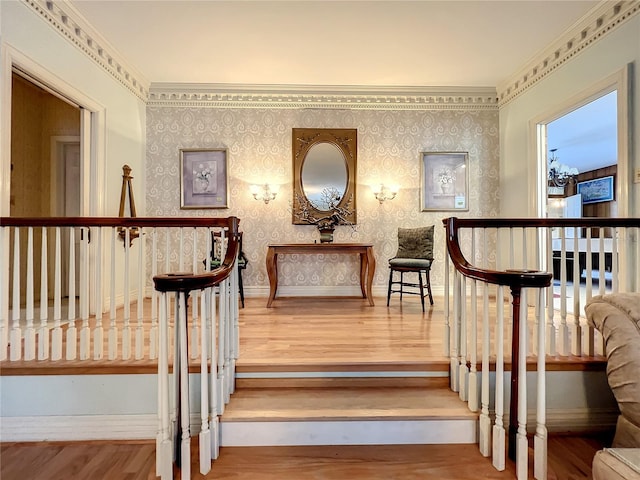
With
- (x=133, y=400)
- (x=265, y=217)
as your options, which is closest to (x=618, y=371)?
(x=133, y=400)

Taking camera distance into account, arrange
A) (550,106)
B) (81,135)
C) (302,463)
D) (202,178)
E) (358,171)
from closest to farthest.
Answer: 1. (302,463)
2. (81,135)
3. (550,106)
4. (202,178)
5. (358,171)

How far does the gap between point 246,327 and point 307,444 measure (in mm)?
1295

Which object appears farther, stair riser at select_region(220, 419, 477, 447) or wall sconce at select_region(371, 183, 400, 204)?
wall sconce at select_region(371, 183, 400, 204)

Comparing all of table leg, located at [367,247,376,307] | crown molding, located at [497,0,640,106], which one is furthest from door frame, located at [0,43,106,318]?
crown molding, located at [497,0,640,106]

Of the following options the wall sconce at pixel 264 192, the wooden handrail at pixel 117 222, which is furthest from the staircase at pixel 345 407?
the wall sconce at pixel 264 192

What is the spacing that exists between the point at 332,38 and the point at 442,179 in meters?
2.26

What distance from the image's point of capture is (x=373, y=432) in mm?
1840

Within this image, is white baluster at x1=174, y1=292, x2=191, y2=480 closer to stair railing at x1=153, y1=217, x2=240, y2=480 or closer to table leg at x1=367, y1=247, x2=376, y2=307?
stair railing at x1=153, y1=217, x2=240, y2=480

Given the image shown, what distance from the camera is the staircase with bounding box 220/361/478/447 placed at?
1.83 m

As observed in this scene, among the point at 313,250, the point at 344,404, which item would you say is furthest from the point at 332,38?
the point at 344,404

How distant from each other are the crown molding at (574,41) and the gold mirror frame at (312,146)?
6.51 feet

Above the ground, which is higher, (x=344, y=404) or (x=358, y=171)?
(x=358, y=171)

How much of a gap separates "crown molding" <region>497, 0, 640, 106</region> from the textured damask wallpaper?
23.0 inches

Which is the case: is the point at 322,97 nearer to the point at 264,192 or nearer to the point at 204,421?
the point at 264,192
